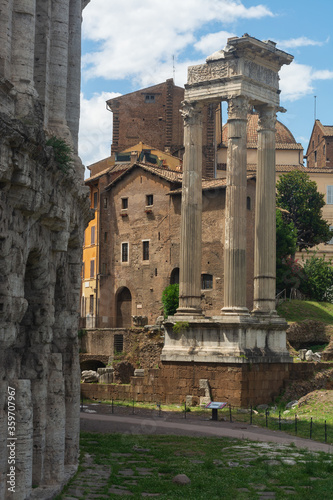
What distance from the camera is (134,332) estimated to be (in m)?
43.4

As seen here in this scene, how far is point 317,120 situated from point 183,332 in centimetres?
4583

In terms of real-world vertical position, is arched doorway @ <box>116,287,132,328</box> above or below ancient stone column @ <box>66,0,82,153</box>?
below

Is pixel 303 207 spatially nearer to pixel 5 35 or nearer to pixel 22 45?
pixel 22 45

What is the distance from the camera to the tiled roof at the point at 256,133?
6456 cm

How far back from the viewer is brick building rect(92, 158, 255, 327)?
44688 millimetres

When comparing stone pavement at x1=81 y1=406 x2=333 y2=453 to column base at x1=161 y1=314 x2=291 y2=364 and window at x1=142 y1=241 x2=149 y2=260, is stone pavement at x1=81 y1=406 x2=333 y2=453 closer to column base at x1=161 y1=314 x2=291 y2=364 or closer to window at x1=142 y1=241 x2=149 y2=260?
column base at x1=161 y1=314 x2=291 y2=364

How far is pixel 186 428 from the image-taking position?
24875 mm

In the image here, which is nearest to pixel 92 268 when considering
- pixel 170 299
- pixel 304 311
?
pixel 170 299

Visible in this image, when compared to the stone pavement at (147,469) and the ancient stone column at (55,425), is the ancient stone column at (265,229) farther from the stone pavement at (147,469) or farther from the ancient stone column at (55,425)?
the ancient stone column at (55,425)

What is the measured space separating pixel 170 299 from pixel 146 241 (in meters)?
6.39

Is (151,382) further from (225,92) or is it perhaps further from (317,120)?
(317,120)

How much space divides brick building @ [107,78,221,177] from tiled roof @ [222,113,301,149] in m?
5.22

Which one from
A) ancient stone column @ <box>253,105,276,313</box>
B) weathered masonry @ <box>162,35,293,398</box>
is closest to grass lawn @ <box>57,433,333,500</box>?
weathered masonry @ <box>162,35,293,398</box>

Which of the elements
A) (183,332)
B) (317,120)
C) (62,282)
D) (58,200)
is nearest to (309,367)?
(183,332)
